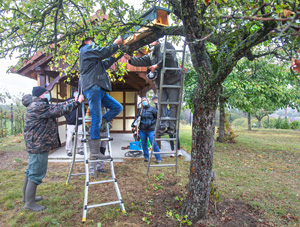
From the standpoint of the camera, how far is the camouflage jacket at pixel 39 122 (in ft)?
11.1

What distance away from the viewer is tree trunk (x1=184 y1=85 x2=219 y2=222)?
2.96 metres

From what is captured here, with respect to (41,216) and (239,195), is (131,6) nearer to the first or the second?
(41,216)

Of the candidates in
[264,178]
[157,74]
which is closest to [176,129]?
[157,74]

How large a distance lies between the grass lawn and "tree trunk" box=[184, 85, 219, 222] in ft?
0.79

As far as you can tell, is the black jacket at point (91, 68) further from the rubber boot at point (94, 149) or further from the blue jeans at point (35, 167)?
the blue jeans at point (35, 167)

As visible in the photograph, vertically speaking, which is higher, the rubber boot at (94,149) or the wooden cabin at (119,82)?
the wooden cabin at (119,82)

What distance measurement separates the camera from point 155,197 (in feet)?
12.7

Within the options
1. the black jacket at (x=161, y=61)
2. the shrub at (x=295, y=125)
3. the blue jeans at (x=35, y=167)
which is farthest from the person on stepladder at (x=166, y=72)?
the shrub at (x=295, y=125)

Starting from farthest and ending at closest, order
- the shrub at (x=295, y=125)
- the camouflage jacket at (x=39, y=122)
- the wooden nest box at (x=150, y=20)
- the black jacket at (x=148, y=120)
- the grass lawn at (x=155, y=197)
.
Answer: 1. the shrub at (x=295, y=125)
2. the black jacket at (x=148, y=120)
3. the camouflage jacket at (x=39, y=122)
4. the wooden nest box at (x=150, y=20)
5. the grass lawn at (x=155, y=197)

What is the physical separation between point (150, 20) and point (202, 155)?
2257 mm

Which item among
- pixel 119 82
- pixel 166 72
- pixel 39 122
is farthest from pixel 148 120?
pixel 119 82

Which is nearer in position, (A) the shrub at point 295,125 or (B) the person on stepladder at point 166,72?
(B) the person on stepladder at point 166,72

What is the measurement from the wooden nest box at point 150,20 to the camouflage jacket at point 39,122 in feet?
5.34

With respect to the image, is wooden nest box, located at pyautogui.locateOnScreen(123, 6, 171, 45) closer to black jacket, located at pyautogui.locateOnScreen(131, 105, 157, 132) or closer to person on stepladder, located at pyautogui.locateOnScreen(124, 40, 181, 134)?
person on stepladder, located at pyautogui.locateOnScreen(124, 40, 181, 134)
